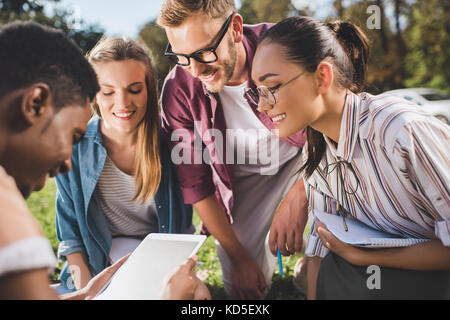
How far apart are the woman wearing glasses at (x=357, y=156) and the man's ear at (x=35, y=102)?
42.0 inches

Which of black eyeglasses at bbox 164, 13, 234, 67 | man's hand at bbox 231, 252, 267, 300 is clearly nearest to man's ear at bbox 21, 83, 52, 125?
black eyeglasses at bbox 164, 13, 234, 67

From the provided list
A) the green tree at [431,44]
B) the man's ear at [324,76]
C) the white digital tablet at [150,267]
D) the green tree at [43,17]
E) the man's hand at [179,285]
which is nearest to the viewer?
the man's hand at [179,285]

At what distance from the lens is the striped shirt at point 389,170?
1.67 meters

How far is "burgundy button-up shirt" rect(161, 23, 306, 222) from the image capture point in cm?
292

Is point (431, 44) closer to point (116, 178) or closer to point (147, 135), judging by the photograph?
point (147, 135)

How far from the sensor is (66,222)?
297 centimetres

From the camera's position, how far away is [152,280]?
1.86 meters

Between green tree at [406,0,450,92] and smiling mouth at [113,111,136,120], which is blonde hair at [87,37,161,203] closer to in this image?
smiling mouth at [113,111,136,120]

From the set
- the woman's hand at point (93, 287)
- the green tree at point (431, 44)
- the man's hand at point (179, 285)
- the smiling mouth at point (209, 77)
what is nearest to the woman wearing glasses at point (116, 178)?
the smiling mouth at point (209, 77)

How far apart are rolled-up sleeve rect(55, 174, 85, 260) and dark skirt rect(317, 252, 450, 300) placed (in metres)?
1.96

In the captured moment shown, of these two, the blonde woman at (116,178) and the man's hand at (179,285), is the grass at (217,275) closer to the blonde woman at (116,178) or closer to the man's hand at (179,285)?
the blonde woman at (116,178)

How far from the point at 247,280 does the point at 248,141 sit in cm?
114

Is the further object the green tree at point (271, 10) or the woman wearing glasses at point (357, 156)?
the green tree at point (271, 10)

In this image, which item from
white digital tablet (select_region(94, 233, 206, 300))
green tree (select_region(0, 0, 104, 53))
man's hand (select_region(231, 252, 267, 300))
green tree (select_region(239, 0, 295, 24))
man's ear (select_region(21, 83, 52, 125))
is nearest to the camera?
man's ear (select_region(21, 83, 52, 125))
